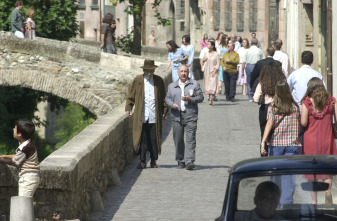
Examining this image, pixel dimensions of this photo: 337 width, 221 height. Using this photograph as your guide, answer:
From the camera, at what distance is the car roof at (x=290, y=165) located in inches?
247

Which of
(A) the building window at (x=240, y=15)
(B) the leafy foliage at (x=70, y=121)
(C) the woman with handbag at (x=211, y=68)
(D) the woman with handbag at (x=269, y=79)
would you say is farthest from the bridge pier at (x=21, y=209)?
(A) the building window at (x=240, y=15)

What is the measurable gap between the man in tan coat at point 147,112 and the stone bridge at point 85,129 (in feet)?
0.74

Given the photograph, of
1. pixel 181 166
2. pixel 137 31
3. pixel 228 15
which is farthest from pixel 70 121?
pixel 181 166

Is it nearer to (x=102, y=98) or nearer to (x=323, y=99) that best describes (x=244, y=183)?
(x=323, y=99)

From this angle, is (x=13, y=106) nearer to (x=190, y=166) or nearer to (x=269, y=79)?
(x=190, y=166)

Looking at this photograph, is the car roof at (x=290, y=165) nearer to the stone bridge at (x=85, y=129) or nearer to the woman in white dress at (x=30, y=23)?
Result: the stone bridge at (x=85, y=129)

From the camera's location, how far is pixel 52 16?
33.3 meters

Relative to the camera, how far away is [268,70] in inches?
425

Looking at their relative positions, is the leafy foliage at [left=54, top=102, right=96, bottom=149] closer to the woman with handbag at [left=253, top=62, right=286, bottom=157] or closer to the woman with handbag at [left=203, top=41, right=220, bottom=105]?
the woman with handbag at [left=203, top=41, right=220, bottom=105]

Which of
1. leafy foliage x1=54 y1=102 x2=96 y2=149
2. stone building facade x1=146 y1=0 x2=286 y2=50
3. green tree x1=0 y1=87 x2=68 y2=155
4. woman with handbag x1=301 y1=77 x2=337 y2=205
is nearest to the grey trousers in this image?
woman with handbag x1=301 y1=77 x2=337 y2=205

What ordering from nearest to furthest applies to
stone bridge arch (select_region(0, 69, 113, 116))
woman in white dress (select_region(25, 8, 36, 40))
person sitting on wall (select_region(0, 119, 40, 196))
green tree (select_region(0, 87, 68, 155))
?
person sitting on wall (select_region(0, 119, 40, 196)) → stone bridge arch (select_region(0, 69, 113, 116)) → woman in white dress (select_region(25, 8, 36, 40)) → green tree (select_region(0, 87, 68, 155))

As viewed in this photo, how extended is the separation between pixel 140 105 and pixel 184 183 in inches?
68.2

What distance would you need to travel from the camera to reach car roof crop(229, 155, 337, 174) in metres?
6.27

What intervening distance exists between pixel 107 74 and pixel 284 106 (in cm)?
1356
